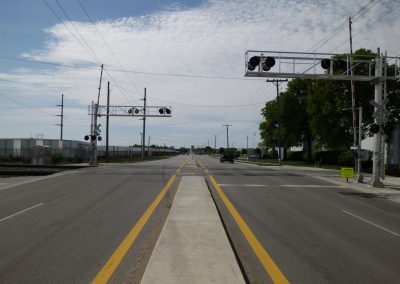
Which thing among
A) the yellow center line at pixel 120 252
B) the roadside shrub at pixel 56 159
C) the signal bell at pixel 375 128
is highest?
the signal bell at pixel 375 128

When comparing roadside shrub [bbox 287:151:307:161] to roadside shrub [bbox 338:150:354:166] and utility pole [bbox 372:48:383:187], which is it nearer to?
roadside shrub [bbox 338:150:354:166]

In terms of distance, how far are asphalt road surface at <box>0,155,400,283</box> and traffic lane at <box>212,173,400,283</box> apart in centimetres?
2

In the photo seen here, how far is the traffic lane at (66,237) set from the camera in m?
7.08

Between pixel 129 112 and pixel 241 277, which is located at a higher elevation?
pixel 129 112

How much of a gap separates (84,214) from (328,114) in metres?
43.3

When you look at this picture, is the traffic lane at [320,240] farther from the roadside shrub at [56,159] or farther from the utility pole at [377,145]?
the roadside shrub at [56,159]

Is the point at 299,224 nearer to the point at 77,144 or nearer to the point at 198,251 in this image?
the point at 198,251

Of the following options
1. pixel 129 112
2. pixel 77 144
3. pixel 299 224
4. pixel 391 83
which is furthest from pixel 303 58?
pixel 77 144

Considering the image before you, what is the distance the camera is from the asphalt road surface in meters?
7.14

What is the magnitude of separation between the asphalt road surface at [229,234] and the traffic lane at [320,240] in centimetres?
2

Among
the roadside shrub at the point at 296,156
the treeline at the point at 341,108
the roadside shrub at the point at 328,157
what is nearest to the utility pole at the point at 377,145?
the treeline at the point at 341,108

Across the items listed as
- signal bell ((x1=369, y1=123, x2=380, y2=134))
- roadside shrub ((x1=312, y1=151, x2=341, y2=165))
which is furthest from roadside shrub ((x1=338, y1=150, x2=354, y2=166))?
signal bell ((x1=369, y1=123, x2=380, y2=134))

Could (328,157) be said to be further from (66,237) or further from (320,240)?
(66,237)

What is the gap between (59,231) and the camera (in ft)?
34.1
